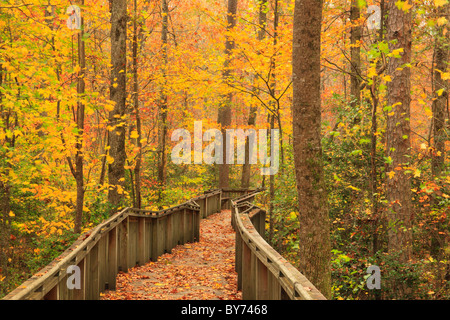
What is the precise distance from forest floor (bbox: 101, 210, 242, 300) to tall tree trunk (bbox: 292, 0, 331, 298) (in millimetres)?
2162

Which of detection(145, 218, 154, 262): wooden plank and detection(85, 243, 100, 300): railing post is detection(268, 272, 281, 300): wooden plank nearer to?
detection(85, 243, 100, 300): railing post

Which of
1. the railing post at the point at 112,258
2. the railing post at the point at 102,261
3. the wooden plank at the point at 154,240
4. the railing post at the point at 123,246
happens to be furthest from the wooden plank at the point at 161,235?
the railing post at the point at 102,261

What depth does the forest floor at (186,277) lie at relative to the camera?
7.73 meters

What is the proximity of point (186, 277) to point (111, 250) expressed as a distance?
7.69 feet

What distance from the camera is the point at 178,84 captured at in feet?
54.5

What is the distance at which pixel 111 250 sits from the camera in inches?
310

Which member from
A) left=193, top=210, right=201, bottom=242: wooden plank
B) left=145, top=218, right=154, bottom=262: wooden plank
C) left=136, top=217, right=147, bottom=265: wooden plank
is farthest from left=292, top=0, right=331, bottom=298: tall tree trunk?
left=193, top=210, right=201, bottom=242: wooden plank

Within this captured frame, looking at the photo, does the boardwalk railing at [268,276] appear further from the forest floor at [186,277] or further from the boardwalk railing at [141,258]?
the forest floor at [186,277]

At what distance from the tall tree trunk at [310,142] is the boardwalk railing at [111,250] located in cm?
348

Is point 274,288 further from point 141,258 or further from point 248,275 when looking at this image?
point 141,258

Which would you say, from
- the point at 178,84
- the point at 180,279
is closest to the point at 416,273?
the point at 180,279

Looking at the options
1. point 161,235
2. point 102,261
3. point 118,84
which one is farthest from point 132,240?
point 118,84

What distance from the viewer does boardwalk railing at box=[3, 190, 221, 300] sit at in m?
4.02

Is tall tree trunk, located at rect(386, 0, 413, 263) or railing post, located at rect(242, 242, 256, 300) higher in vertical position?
tall tree trunk, located at rect(386, 0, 413, 263)
